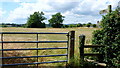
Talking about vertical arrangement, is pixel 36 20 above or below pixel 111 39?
above

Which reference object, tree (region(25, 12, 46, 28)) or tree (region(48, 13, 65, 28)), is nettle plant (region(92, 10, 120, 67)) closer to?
tree (region(48, 13, 65, 28))

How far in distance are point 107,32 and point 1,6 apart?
109 inches

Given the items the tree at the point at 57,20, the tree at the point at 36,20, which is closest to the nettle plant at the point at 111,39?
the tree at the point at 57,20

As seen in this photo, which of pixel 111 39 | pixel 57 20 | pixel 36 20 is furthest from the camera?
pixel 57 20

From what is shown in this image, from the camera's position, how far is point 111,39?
3.45 m

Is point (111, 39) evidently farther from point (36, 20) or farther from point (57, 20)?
point (36, 20)

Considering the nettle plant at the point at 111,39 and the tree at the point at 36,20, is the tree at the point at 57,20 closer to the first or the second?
the tree at the point at 36,20

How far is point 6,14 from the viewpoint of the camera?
3037mm

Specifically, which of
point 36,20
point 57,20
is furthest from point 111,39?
point 36,20

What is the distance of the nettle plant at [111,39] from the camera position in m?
3.31

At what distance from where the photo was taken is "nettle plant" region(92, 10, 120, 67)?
3.31 metres

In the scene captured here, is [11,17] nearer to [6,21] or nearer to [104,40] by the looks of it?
[6,21]

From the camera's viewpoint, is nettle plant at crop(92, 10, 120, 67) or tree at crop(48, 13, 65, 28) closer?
nettle plant at crop(92, 10, 120, 67)

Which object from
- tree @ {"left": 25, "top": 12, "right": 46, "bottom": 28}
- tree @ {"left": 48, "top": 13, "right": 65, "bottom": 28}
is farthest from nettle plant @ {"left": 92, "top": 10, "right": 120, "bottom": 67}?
tree @ {"left": 25, "top": 12, "right": 46, "bottom": 28}
